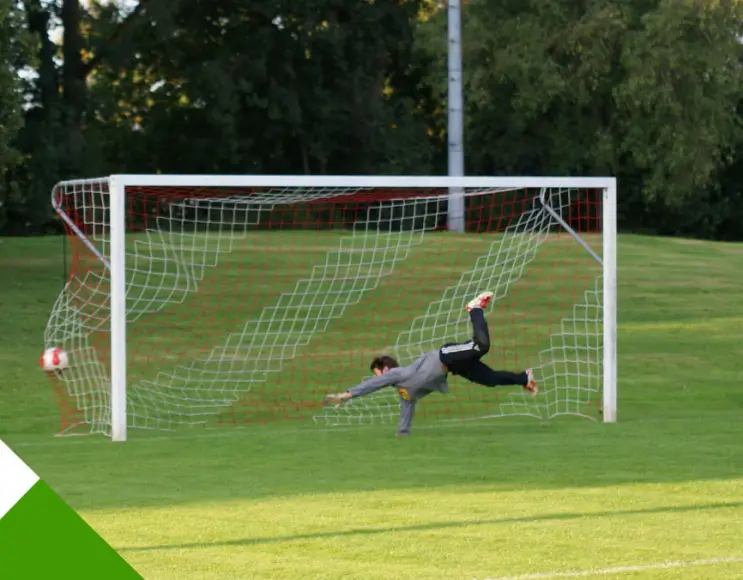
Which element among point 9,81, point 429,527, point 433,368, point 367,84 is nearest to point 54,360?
point 433,368

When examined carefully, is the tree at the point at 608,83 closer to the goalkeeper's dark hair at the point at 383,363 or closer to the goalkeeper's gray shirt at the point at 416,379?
the goalkeeper's dark hair at the point at 383,363

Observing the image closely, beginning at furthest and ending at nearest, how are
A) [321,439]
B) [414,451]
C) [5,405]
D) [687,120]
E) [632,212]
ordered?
1. [632,212]
2. [687,120]
3. [5,405]
4. [321,439]
5. [414,451]

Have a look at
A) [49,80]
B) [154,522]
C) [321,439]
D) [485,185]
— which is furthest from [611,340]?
[49,80]

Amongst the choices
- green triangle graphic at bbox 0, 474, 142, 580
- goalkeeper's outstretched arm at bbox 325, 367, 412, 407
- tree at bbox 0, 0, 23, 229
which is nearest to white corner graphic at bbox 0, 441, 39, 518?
green triangle graphic at bbox 0, 474, 142, 580

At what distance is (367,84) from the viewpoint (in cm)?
4328

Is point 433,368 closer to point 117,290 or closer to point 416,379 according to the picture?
point 416,379

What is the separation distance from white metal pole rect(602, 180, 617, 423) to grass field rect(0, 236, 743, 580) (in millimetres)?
271

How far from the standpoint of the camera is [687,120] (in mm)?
43000

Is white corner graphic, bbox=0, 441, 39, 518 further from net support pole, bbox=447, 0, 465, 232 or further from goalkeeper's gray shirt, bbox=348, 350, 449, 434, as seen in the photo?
net support pole, bbox=447, 0, 465, 232

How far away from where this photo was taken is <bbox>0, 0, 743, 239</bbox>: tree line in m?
40.9

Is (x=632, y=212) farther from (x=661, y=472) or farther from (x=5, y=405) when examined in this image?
(x=661, y=472)

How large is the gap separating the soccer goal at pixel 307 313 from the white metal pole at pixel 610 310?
2cm

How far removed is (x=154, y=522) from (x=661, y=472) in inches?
151

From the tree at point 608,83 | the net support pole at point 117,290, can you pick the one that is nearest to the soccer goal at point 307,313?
the net support pole at point 117,290
